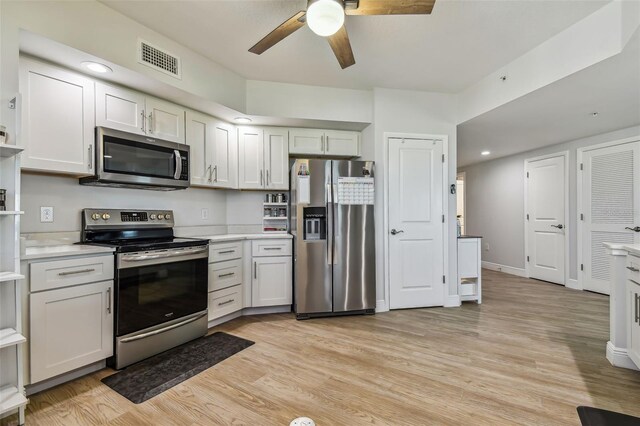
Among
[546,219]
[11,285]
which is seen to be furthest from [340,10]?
[546,219]

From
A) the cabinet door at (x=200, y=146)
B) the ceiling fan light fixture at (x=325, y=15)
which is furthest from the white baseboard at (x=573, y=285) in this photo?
the cabinet door at (x=200, y=146)

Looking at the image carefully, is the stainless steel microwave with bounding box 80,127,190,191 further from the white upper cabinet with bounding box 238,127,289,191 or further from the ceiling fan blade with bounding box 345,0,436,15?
the ceiling fan blade with bounding box 345,0,436,15

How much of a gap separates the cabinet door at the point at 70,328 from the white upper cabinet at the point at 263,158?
179 centimetres

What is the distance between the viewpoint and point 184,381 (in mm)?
1995

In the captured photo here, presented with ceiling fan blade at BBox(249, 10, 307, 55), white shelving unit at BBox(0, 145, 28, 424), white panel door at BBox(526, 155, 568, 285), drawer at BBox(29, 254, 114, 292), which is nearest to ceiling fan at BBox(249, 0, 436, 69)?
ceiling fan blade at BBox(249, 10, 307, 55)

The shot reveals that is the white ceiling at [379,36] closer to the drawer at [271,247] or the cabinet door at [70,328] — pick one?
the drawer at [271,247]

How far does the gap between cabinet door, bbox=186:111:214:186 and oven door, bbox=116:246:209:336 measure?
31.2 inches

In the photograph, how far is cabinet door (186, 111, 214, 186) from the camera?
9.75ft

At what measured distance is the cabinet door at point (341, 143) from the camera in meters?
3.69

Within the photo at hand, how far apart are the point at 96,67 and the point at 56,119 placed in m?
0.48

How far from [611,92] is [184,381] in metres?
4.39

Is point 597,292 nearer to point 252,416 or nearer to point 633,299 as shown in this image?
point 633,299

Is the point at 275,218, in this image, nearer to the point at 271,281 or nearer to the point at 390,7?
the point at 271,281

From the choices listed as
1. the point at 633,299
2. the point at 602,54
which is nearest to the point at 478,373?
the point at 633,299
